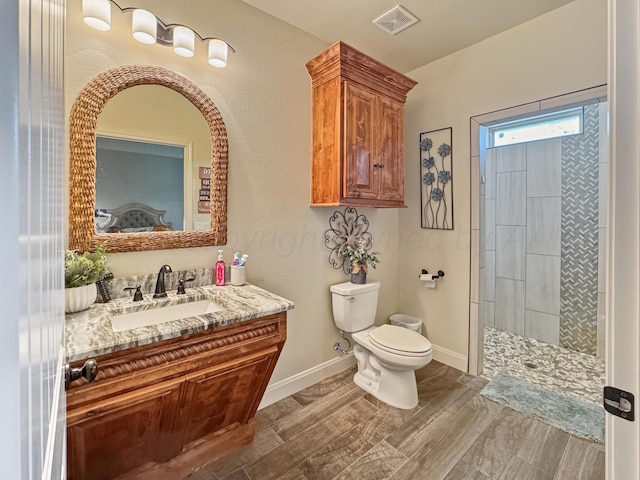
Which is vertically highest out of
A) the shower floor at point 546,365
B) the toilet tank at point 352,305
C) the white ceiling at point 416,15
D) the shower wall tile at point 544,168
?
the white ceiling at point 416,15

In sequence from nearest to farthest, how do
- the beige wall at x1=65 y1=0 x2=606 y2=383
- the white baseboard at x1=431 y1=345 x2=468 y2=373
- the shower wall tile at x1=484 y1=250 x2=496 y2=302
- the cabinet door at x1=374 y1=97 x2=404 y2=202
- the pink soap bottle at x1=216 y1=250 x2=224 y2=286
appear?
the beige wall at x1=65 y1=0 x2=606 y2=383
the pink soap bottle at x1=216 y1=250 x2=224 y2=286
the cabinet door at x1=374 y1=97 x2=404 y2=202
the white baseboard at x1=431 y1=345 x2=468 y2=373
the shower wall tile at x1=484 y1=250 x2=496 y2=302

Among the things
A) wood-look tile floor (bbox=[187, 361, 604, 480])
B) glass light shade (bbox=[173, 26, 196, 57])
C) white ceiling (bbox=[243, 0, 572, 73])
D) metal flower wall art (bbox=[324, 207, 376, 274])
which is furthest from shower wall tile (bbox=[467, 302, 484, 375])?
glass light shade (bbox=[173, 26, 196, 57])

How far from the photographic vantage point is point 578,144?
9.75 feet

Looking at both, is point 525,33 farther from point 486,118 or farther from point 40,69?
point 40,69

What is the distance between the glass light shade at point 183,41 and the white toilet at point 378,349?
1.83 m

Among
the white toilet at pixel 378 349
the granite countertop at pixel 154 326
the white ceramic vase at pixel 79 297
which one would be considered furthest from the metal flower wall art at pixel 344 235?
the white ceramic vase at pixel 79 297

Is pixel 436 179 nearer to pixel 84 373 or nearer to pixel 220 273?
pixel 220 273

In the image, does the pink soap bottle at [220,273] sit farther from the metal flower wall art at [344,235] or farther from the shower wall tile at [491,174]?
the shower wall tile at [491,174]

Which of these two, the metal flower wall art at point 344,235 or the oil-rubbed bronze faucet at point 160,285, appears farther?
the metal flower wall art at point 344,235

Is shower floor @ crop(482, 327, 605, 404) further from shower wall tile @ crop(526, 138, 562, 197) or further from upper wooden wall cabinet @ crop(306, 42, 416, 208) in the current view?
upper wooden wall cabinet @ crop(306, 42, 416, 208)

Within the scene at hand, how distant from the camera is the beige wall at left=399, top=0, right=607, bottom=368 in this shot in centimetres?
200

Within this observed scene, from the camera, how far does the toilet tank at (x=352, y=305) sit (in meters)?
2.40

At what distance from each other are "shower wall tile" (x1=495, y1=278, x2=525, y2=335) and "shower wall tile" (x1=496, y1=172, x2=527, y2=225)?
A: 70 centimetres

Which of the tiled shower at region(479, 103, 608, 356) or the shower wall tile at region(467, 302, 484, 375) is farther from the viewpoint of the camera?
the tiled shower at region(479, 103, 608, 356)
